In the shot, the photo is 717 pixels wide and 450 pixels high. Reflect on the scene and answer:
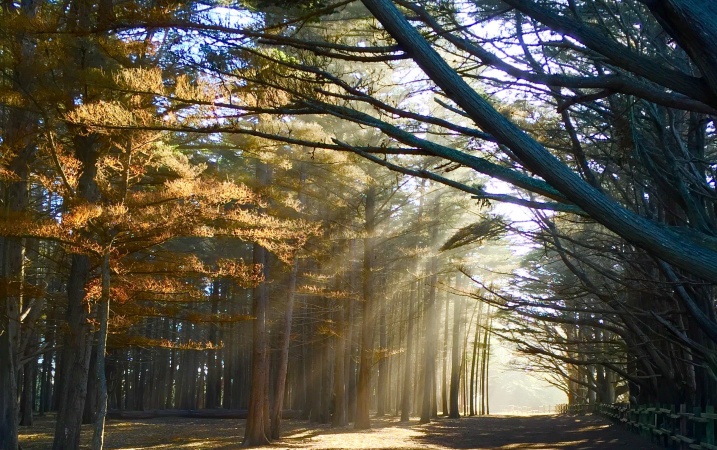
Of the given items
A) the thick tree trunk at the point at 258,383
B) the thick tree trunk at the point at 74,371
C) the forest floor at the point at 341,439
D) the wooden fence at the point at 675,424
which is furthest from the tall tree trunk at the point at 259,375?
the wooden fence at the point at 675,424

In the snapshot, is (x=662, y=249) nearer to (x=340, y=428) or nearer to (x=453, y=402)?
(x=340, y=428)

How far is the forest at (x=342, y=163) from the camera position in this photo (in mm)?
4508

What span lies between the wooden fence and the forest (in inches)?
16.8

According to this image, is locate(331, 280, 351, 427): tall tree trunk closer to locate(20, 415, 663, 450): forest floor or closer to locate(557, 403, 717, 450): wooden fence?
locate(20, 415, 663, 450): forest floor

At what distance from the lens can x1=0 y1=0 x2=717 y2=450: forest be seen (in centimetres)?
451

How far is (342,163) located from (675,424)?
32.0ft

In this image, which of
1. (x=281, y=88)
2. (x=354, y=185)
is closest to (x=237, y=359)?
(x=354, y=185)

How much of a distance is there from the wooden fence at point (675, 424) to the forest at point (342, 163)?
0.43 metres

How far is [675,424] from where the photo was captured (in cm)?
1562

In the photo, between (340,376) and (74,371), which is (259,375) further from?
(340,376)

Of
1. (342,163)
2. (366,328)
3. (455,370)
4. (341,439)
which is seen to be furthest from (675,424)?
(455,370)

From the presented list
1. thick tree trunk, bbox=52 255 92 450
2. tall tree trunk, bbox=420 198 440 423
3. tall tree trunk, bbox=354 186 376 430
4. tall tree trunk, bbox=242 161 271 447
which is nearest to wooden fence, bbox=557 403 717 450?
tall tree trunk, bbox=354 186 376 430

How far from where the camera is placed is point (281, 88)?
5.57m

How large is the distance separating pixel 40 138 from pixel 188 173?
8.94 feet
